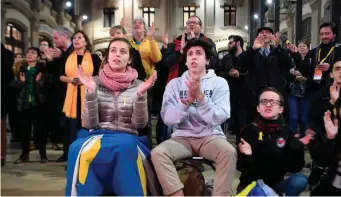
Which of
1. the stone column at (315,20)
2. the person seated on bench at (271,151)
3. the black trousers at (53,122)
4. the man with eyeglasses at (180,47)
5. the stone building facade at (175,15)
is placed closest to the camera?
the person seated on bench at (271,151)

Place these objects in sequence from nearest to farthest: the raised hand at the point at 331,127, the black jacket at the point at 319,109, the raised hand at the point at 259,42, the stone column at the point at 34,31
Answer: the raised hand at the point at 331,127, the black jacket at the point at 319,109, the raised hand at the point at 259,42, the stone column at the point at 34,31

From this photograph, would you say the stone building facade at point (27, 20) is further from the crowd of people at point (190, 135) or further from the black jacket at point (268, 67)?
the crowd of people at point (190, 135)

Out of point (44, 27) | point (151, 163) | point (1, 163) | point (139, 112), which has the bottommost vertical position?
point (1, 163)

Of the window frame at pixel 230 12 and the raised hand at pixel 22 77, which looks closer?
the raised hand at pixel 22 77

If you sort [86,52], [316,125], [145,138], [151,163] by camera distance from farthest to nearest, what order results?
1. [86,52]
2. [316,125]
3. [145,138]
4. [151,163]

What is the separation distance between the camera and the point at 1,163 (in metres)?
5.00

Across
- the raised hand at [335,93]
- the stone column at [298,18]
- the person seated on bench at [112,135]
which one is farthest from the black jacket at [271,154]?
the stone column at [298,18]

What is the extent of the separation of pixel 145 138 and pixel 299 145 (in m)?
1.05

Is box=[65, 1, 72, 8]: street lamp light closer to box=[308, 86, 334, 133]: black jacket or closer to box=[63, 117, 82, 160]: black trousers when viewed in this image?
box=[63, 117, 82, 160]: black trousers

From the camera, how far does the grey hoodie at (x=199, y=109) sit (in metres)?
2.99

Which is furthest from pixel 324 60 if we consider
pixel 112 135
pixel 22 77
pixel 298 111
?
pixel 22 77

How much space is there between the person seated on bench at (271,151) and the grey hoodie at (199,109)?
23 centimetres

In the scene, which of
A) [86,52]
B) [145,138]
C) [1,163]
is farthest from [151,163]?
[1,163]

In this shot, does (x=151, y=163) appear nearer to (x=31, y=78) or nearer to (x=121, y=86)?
(x=121, y=86)
